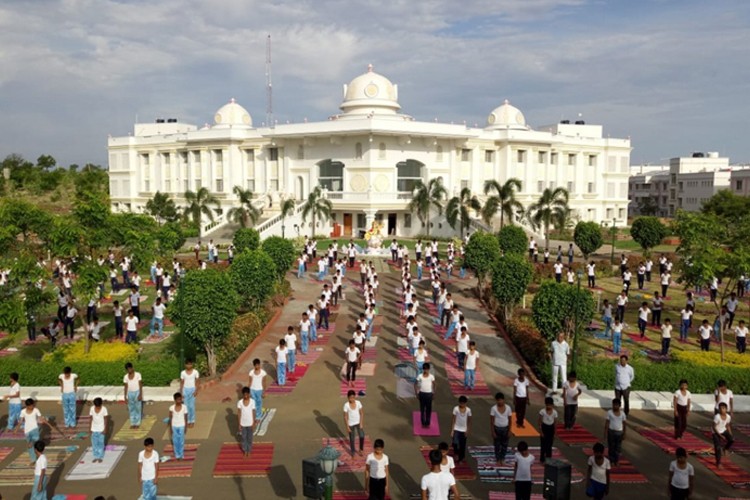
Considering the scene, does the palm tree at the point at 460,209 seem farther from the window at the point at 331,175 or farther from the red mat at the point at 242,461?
the red mat at the point at 242,461

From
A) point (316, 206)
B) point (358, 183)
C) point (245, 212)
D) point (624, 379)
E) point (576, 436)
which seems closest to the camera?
point (576, 436)

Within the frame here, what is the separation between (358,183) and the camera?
46.5 m

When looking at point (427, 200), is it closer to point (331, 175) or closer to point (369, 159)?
point (369, 159)

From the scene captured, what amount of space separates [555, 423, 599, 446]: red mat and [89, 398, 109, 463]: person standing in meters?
8.70

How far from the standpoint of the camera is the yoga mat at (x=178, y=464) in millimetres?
11002

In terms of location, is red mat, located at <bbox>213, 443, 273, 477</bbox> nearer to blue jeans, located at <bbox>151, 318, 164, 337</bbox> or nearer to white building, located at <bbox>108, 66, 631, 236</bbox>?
blue jeans, located at <bbox>151, 318, 164, 337</bbox>

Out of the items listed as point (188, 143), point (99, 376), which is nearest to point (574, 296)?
point (99, 376)

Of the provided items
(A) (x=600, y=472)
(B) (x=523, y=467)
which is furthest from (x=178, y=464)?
(A) (x=600, y=472)

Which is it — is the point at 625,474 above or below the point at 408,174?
below

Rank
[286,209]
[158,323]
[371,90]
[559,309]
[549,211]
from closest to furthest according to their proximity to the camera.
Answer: [559,309]
[158,323]
[549,211]
[286,209]
[371,90]

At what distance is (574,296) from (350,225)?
31318 millimetres

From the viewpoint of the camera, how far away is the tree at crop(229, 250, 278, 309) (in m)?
21.3

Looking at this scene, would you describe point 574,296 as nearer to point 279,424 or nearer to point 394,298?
point 279,424

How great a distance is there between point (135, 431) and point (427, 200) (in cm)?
3192
